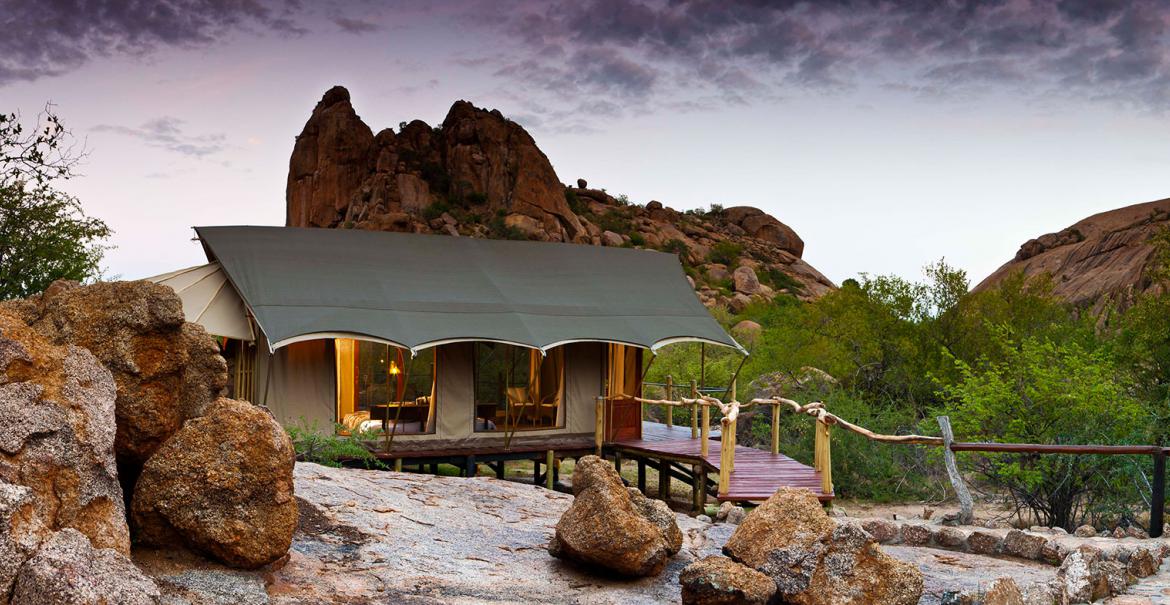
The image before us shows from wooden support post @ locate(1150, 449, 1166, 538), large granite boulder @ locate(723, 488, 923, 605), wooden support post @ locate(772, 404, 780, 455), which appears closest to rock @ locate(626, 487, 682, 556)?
large granite boulder @ locate(723, 488, 923, 605)

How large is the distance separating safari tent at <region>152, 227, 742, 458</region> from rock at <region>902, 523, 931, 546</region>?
241 inches

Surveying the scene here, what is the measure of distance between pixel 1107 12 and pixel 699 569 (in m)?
27.7

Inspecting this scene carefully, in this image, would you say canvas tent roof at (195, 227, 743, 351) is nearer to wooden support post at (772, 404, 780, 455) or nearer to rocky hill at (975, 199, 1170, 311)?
wooden support post at (772, 404, 780, 455)

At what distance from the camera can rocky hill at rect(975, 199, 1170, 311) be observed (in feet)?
104

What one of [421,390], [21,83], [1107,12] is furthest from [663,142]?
[421,390]

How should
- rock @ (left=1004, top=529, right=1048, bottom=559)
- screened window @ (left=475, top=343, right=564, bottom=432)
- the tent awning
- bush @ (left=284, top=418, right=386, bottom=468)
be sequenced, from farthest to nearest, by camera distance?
screened window @ (left=475, top=343, right=564, bottom=432), the tent awning, bush @ (left=284, top=418, right=386, bottom=468), rock @ (left=1004, top=529, right=1048, bottom=559)

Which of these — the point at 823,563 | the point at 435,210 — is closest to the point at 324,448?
the point at 823,563

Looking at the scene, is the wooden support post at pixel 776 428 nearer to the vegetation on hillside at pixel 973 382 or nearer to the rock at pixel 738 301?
the vegetation on hillside at pixel 973 382

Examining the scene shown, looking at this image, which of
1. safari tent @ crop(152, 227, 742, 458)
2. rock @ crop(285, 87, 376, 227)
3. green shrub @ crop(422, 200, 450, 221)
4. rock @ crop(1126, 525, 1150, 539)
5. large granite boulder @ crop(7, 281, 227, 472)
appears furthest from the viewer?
rock @ crop(285, 87, 376, 227)

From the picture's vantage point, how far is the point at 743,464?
11.8 m

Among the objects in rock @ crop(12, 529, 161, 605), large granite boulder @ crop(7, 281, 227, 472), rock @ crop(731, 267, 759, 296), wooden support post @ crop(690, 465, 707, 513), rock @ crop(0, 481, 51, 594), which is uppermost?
rock @ crop(731, 267, 759, 296)

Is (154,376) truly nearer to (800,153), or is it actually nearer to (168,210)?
(168,210)

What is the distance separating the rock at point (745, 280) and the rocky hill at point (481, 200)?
7cm

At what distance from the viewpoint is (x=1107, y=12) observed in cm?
2644
